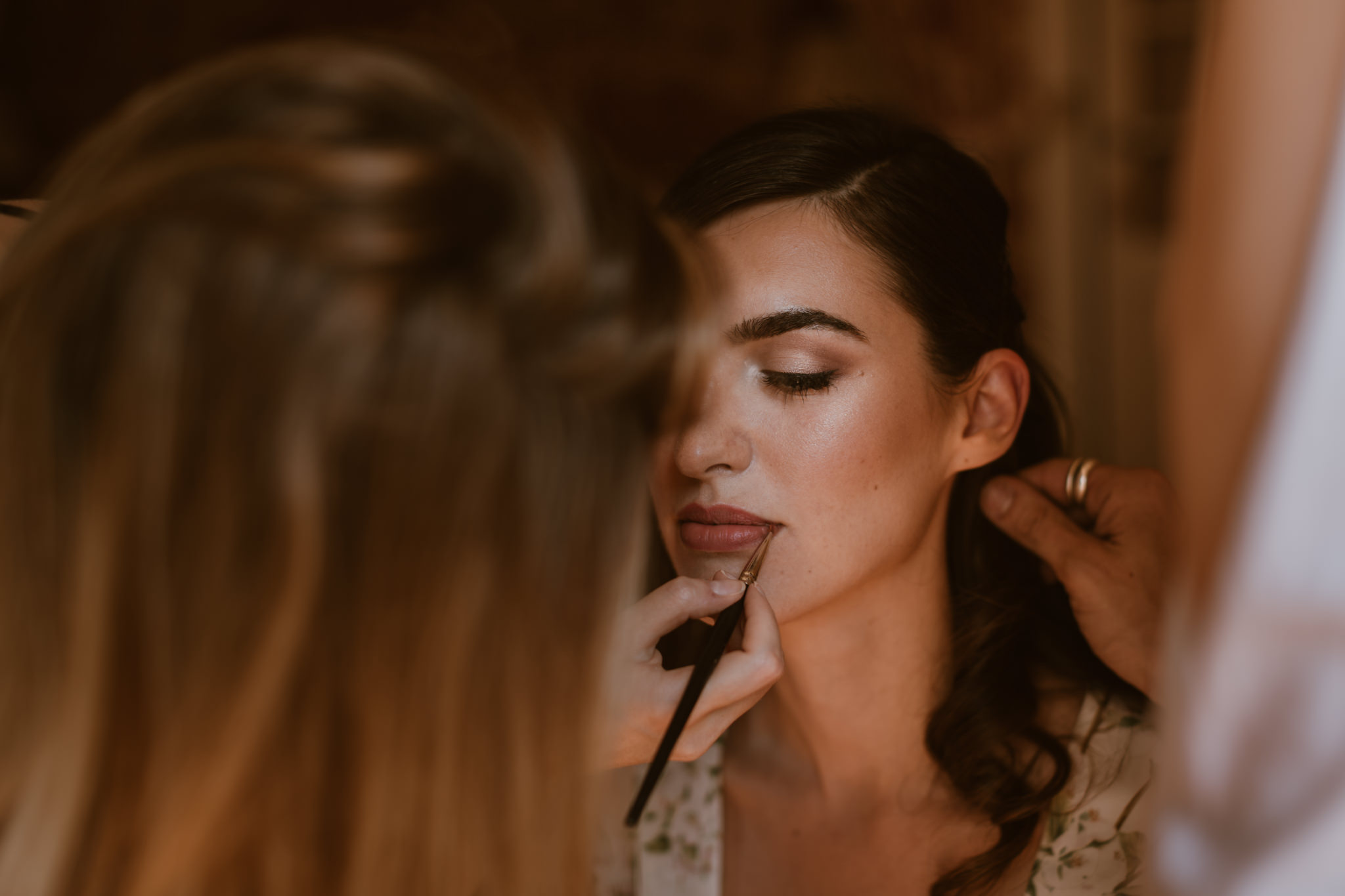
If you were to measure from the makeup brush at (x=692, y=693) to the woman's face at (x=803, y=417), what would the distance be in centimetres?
10

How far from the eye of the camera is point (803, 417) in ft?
3.44

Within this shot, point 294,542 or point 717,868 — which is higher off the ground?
point 294,542

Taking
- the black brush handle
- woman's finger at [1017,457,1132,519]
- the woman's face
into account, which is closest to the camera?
the black brush handle

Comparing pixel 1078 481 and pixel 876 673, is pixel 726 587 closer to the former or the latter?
pixel 876 673

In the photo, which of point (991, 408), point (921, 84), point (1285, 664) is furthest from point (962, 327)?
point (921, 84)

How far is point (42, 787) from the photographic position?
20.9 inches

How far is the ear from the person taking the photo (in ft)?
3.81

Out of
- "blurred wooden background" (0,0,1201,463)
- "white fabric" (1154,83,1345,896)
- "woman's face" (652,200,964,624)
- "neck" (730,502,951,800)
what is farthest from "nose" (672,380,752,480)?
"blurred wooden background" (0,0,1201,463)

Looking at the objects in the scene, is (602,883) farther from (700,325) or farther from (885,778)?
(700,325)

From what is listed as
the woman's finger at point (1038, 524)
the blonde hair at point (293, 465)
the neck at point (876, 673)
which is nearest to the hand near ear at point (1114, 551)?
the woman's finger at point (1038, 524)

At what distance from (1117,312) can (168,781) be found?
286 centimetres

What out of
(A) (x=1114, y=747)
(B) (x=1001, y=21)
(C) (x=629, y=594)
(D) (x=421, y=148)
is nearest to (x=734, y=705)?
(C) (x=629, y=594)

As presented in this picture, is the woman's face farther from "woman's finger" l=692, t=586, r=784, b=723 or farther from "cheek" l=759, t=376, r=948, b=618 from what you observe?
"woman's finger" l=692, t=586, r=784, b=723

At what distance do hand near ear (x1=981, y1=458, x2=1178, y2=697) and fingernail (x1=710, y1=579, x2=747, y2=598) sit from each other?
0.40m
